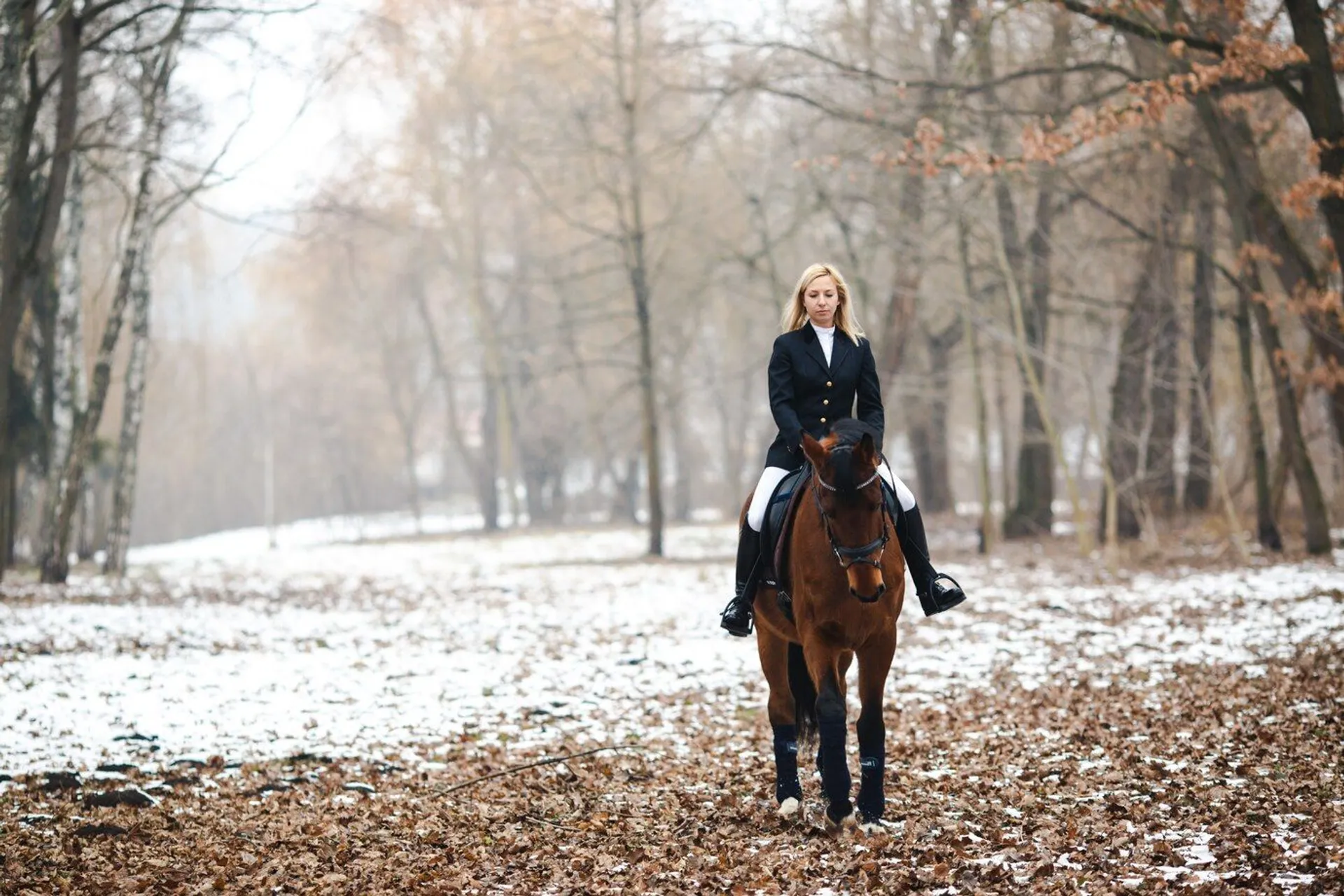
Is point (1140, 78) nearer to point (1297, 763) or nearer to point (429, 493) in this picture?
point (1297, 763)

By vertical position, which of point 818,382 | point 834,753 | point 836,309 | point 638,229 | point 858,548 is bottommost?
point 834,753

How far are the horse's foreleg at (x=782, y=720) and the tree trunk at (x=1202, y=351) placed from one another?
1293cm

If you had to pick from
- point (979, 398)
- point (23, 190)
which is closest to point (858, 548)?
point (23, 190)

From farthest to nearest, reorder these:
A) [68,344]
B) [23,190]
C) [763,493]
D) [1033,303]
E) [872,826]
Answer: [1033,303] → [68,344] → [23,190] → [763,493] → [872,826]

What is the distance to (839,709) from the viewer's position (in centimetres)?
663

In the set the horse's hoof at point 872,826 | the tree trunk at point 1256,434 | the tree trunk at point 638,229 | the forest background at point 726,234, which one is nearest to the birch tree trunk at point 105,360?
the forest background at point 726,234

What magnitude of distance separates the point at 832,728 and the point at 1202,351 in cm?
1856

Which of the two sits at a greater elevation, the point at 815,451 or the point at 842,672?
the point at 815,451

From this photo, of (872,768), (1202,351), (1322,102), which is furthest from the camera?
(1202,351)

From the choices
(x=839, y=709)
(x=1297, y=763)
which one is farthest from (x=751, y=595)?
(x=1297, y=763)

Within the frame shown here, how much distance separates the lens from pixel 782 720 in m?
7.30

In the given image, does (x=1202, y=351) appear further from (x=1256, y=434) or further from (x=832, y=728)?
(x=832, y=728)

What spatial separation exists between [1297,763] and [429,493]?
241 feet

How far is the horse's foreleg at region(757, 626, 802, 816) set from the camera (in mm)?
7160
